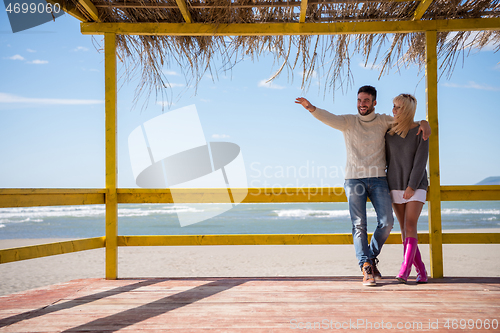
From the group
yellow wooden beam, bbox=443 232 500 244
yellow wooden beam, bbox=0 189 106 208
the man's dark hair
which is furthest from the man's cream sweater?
yellow wooden beam, bbox=0 189 106 208

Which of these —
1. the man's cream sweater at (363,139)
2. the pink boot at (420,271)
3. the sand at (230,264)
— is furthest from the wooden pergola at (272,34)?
the sand at (230,264)

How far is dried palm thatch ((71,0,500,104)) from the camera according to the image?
2936mm

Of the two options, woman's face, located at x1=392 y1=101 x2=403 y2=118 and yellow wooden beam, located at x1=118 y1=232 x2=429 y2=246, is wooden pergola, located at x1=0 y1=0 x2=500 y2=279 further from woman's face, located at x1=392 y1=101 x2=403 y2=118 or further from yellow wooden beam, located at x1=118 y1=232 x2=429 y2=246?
woman's face, located at x1=392 y1=101 x2=403 y2=118

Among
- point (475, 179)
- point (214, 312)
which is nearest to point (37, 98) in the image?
point (214, 312)

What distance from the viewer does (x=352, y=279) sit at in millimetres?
2756

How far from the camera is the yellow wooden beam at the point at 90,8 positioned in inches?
107

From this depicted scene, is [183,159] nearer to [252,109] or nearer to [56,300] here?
[252,109]

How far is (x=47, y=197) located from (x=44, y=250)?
376 mm

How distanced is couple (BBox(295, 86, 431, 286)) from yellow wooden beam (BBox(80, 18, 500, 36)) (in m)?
0.69

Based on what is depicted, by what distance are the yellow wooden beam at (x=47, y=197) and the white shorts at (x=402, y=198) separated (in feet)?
7.75

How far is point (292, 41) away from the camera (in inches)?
130

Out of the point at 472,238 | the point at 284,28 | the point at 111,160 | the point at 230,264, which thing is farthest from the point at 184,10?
the point at 230,264

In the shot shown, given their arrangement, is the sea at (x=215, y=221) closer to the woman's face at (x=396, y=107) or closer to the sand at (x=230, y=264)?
the sand at (x=230, y=264)

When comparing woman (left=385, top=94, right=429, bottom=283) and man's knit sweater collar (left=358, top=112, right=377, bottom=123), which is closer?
woman (left=385, top=94, right=429, bottom=283)
